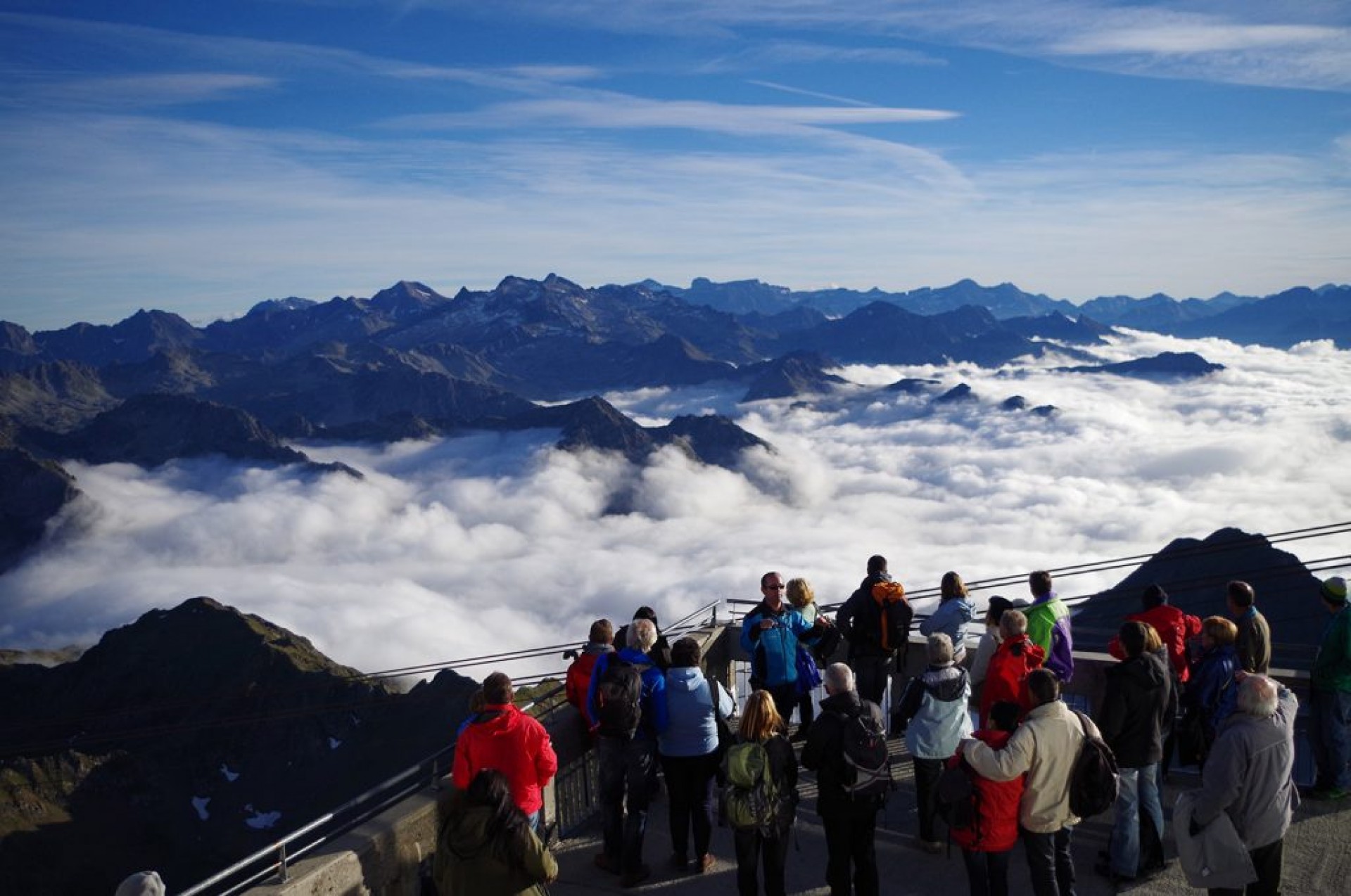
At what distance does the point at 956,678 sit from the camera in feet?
28.2

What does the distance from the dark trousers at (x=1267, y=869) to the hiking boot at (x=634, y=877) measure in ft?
15.4

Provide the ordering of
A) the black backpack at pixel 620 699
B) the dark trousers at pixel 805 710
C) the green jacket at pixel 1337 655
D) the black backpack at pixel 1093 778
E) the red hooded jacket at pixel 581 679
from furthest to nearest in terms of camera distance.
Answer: the dark trousers at pixel 805 710, the green jacket at pixel 1337 655, the red hooded jacket at pixel 581 679, the black backpack at pixel 620 699, the black backpack at pixel 1093 778

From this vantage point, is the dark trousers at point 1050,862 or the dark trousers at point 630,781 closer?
the dark trousers at point 1050,862

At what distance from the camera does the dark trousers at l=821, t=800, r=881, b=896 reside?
7.97 metres

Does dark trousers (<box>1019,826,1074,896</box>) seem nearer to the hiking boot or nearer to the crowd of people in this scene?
the crowd of people

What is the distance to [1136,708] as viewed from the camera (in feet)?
27.2

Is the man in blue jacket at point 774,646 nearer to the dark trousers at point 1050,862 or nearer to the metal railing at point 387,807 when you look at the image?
the metal railing at point 387,807

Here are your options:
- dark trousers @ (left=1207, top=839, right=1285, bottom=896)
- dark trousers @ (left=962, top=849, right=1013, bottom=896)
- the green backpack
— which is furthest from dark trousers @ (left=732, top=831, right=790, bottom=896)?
dark trousers @ (left=1207, top=839, right=1285, bottom=896)

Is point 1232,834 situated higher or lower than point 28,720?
higher

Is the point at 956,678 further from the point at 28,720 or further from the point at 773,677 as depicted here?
the point at 28,720

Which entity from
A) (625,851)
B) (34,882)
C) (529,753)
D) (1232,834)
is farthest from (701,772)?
(34,882)

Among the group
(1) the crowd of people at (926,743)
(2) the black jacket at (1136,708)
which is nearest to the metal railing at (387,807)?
(1) the crowd of people at (926,743)

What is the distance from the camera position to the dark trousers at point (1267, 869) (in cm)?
756

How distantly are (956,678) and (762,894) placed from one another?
2.69 metres
